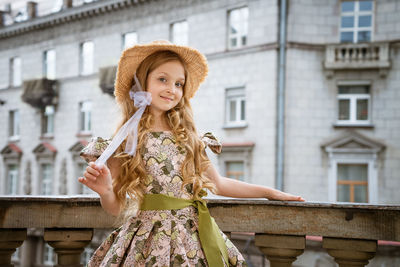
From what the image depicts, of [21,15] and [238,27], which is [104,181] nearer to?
[238,27]

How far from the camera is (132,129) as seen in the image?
205 cm

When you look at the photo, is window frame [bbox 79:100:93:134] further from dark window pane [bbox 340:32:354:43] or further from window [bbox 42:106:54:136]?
dark window pane [bbox 340:32:354:43]

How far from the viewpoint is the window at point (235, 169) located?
1498cm

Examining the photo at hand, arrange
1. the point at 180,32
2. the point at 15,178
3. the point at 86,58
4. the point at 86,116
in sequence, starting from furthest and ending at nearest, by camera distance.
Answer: the point at 15,178 → the point at 86,58 → the point at 86,116 → the point at 180,32

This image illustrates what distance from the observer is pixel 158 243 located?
1937mm

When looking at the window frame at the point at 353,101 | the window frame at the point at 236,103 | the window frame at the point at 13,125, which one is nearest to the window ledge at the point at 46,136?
the window frame at the point at 13,125

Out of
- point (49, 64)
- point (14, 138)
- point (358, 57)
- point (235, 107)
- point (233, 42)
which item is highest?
point (49, 64)

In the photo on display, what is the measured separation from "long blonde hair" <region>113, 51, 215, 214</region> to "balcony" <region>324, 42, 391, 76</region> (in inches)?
487

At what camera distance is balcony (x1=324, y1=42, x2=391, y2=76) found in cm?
1355

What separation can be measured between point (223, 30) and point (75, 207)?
1353 centimetres

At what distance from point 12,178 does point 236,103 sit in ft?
45.9

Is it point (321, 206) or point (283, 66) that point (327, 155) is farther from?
point (321, 206)

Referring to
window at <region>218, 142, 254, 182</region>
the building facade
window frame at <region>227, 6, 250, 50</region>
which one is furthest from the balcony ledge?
window frame at <region>227, 6, 250, 50</region>

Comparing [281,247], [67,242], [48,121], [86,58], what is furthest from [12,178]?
[281,247]
